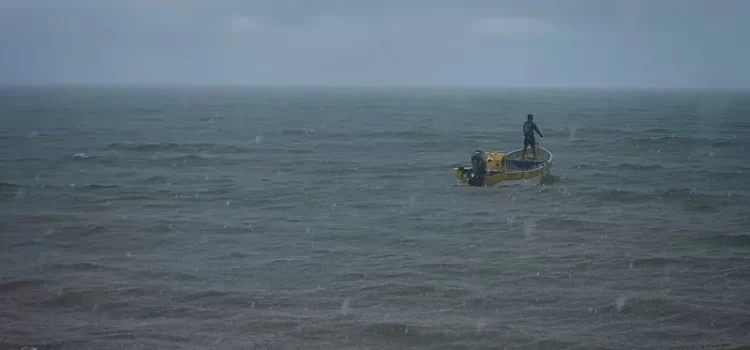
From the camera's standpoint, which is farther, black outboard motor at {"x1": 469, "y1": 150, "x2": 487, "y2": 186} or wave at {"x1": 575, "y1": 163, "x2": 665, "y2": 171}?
wave at {"x1": 575, "y1": 163, "x2": 665, "y2": 171}

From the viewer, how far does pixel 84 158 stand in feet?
133

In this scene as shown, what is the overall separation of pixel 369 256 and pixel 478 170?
10.3 meters

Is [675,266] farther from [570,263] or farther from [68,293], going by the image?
[68,293]

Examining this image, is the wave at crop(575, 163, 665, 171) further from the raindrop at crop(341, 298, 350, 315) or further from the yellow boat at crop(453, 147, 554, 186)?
the raindrop at crop(341, 298, 350, 315)

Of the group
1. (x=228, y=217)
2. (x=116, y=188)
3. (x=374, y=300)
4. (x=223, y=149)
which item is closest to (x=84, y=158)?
(x=223, y=149)

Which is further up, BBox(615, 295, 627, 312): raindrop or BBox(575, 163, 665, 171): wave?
BBox(575, 163, 665, 171): wave

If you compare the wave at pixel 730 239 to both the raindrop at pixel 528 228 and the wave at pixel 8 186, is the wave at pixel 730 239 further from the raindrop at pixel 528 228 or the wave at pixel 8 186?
the wave at pixel 8 186

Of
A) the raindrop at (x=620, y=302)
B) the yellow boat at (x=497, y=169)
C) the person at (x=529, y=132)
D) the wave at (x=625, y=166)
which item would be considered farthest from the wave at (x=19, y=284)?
the wave at (x=625, y=166)

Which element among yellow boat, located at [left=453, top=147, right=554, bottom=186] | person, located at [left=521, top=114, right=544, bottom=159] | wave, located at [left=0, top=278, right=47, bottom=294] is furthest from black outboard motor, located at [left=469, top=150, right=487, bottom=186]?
wave, located at [left=0, top=278, right=47, bottom=294]

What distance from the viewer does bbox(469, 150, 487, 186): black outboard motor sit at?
27.7 metres

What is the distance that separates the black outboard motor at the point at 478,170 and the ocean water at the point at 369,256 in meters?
0.53

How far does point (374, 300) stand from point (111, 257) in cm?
757

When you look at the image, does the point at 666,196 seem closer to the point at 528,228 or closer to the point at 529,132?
the point at 529,132

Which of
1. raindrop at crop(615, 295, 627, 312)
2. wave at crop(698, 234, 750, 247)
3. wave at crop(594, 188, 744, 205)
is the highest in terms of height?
wave at crop(594, 188, 744, 205)
